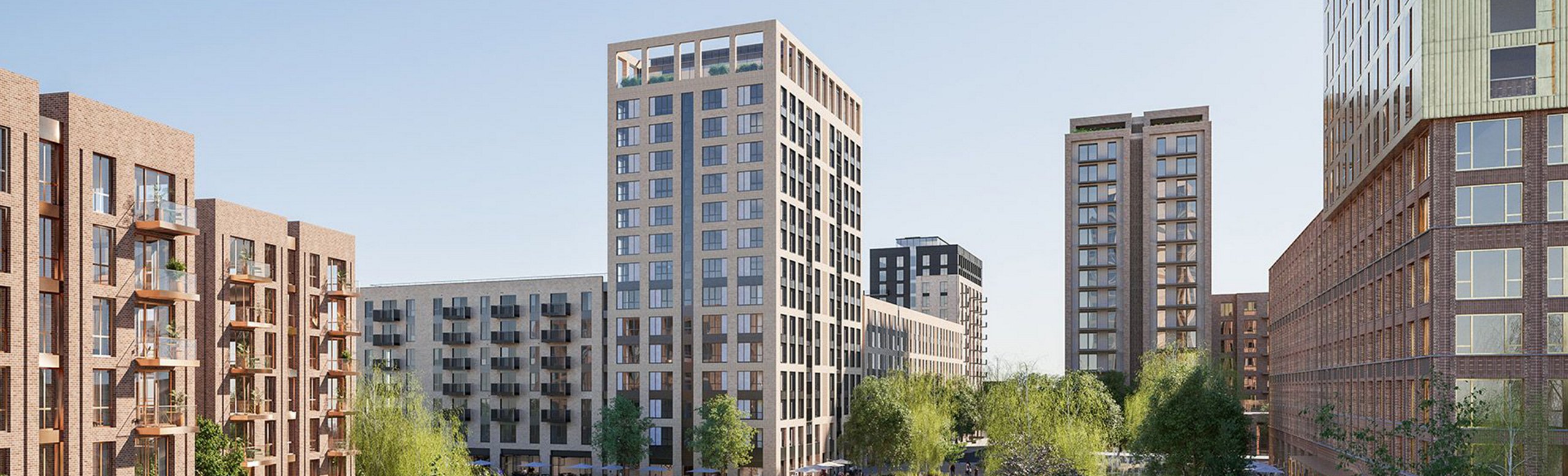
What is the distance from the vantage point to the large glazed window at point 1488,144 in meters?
47.9

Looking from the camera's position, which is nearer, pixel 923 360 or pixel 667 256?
pixel 667 256

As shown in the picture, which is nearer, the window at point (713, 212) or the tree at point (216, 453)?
the tree at point (216, 453)

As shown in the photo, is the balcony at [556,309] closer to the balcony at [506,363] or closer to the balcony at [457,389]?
the balcony at [506,363]

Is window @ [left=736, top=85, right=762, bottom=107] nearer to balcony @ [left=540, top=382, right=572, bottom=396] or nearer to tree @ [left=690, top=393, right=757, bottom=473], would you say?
tree @ [left=690, top=393, right=757, bottom=473]

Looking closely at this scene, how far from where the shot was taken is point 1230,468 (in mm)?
68812

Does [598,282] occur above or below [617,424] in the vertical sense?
above

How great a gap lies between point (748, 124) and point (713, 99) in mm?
4062

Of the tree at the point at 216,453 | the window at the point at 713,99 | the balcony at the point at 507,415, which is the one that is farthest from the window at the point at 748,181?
the tree at the point at 216,453

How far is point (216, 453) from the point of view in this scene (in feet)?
A: 178

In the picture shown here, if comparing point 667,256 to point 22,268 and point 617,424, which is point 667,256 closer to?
point 617,424

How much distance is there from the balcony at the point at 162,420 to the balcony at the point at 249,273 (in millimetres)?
9881

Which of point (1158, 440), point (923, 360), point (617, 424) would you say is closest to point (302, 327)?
point (617, 424)

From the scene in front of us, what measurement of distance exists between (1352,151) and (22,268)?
64007 millimetres

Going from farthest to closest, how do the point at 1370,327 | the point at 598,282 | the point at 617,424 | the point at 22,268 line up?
1. the point at 598,282
2. the point at 617,424
3. the point at 1370,327
4. the point at 22,268
